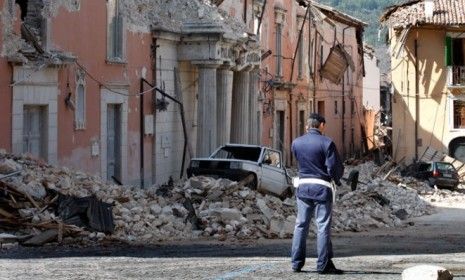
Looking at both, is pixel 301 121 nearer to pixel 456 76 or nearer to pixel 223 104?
pixel 456 76

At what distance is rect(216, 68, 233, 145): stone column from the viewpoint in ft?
97.5

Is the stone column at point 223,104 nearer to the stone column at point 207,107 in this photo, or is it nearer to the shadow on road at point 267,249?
the stone column at point 207,107

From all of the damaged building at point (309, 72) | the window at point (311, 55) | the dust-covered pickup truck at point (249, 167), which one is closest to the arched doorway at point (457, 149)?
the damaged building at point (309, 72)

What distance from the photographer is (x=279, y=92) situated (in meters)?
42.1

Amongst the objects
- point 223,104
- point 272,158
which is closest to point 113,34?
point 272,158

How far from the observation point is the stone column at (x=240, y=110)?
33438 millimetres

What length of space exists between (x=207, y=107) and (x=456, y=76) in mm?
19368

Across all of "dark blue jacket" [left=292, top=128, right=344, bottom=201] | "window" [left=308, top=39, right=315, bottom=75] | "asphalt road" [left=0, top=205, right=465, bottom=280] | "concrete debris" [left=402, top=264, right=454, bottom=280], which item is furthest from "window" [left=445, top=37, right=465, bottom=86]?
"concrete debris" [left=402, top=264, right=454, bottom=280]

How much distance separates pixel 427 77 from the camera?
46094 mm

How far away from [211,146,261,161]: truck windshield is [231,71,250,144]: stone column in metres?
7.16

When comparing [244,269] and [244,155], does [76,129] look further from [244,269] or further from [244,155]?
[244,269]

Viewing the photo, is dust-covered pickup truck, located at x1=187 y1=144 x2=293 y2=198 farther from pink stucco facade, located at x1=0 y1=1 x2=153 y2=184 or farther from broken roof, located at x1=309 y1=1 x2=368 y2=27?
broken roof, located at x1=309 y1=1 x2=368 y2=27

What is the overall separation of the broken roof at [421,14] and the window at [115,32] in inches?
839

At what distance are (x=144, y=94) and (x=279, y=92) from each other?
15.2 metres
